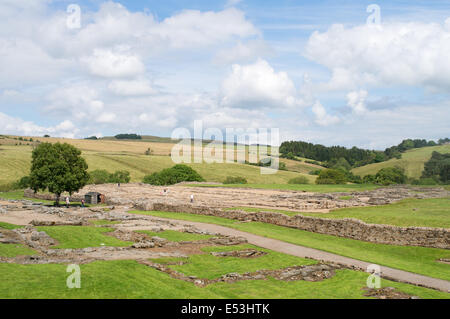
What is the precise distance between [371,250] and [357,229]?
10.7ft

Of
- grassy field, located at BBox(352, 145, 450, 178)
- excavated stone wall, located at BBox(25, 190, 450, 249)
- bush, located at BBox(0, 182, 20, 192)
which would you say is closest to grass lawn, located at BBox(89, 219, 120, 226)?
excavated stone wall, located at BBox(25, 190, 450, 249)

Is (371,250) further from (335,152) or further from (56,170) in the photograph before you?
(335,152)

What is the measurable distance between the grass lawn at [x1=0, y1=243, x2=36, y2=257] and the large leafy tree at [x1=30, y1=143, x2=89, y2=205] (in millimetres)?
29100

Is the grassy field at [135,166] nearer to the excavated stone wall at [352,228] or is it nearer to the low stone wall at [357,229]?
the excavated stone wall at [352,228]

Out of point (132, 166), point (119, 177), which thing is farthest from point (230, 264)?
point (132, 166)

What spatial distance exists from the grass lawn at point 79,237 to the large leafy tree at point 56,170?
22.3m

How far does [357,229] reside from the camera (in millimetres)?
29766

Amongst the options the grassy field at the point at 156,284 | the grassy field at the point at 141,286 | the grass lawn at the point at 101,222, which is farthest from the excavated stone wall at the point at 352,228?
the grass lawn at the point at 101,222

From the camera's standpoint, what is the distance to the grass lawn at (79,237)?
2422cm

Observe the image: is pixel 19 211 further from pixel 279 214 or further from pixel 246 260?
Result: pixel 246 260

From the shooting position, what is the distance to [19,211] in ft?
135

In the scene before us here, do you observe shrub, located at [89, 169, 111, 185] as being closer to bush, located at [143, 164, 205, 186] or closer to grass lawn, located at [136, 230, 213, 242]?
bush, located at [143, 164, 205, 186]

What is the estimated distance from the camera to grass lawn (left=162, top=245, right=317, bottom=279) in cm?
1869
